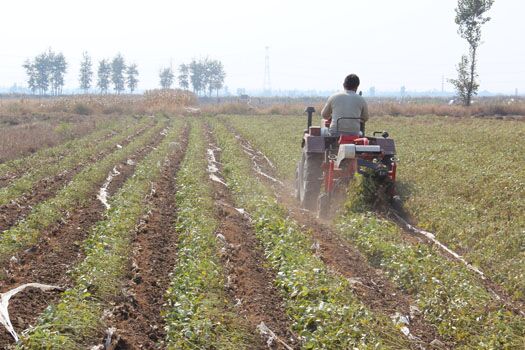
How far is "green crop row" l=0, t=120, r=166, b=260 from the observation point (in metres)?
9.06

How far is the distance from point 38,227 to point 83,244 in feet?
4.46

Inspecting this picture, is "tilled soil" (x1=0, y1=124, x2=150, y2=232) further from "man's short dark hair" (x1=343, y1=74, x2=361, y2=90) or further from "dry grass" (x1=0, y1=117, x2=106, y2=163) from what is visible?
"man's short dark hair" (x1=343, y1=74, x2=361, y2=90)

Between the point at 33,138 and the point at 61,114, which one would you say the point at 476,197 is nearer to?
the point at 33,138

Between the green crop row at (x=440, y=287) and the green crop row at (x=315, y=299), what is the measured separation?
26.0 inches

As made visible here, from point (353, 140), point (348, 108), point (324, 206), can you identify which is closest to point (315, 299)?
point (324, 206)

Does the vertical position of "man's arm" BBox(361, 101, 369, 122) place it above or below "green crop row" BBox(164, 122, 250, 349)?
above

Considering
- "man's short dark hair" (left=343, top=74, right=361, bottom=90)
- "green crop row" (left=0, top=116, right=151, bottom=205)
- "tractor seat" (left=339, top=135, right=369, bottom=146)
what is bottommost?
"green crop row" (left=0, top=116, right=151, bottom=205)

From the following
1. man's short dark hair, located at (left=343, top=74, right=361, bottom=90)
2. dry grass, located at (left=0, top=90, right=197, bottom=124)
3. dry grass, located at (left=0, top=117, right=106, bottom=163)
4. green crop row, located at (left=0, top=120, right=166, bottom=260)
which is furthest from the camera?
dry grass, located at (left=0, top=90, right=197, bottom=124)

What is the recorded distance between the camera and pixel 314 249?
8812mm

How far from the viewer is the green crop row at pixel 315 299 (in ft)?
18.5

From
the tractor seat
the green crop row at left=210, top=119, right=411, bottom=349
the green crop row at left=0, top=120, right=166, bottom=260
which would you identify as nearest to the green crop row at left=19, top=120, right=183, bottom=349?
the green crop row at left=0, top=120, right=166, bottom=260

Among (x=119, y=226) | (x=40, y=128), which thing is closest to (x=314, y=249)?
(x=119, y=226)

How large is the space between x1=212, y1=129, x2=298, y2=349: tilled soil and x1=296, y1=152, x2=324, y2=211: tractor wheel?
169 cm

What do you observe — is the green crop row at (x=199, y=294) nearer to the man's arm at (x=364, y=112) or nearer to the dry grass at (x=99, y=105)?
the man's arm at (x=364, y=112)
